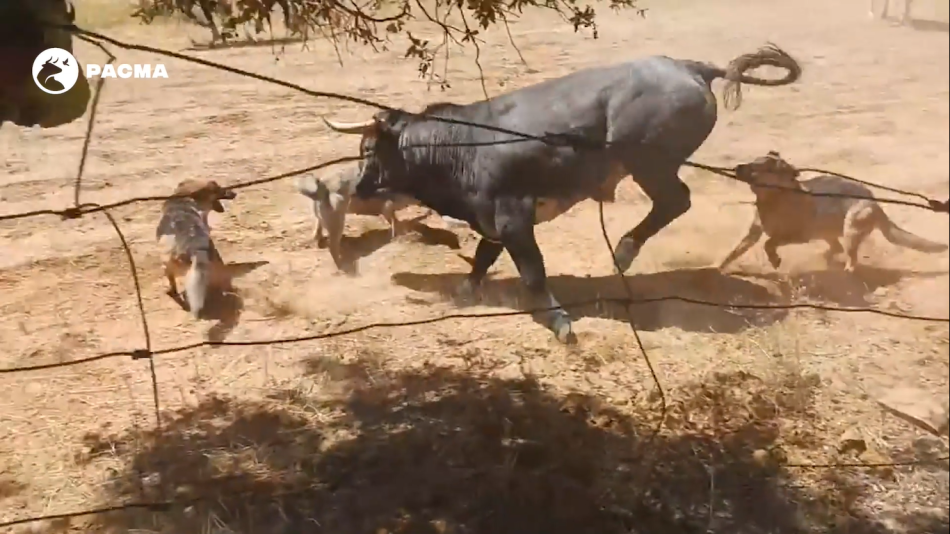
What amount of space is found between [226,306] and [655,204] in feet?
2.55

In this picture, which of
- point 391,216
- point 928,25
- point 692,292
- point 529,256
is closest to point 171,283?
point 391,216

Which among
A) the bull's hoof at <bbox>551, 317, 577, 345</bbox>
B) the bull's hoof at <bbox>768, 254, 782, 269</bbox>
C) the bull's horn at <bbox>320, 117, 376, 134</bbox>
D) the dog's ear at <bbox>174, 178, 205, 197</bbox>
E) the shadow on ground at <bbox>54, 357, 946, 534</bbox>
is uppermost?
the bull's horn at <bbox>320, 117, 376, 134</bbox>

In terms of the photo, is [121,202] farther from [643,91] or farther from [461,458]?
[643,91]

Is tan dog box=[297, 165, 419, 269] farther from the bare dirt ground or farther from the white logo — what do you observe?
the white logo

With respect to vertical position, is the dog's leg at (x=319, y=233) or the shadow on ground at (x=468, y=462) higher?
the dog's leg at (x=319, y=233)

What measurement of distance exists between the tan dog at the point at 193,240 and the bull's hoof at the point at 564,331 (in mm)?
603

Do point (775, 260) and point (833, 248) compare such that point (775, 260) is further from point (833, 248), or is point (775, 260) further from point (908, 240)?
point (908, 240)

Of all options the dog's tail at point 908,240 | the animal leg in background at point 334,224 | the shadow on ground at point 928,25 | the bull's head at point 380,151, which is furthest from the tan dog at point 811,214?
the animal leg in background at point 334,224

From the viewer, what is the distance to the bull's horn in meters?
1.37

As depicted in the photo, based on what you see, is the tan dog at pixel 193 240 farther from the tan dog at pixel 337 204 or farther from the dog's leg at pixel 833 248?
the dog's leg at pixel 833 248

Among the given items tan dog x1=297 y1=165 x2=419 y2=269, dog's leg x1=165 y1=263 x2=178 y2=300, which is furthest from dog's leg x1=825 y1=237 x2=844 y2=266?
dog's leg x1=165 y1=263 x2=178 y2=300

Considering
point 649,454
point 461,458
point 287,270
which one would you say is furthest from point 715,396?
point 287,270

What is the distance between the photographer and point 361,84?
1.32 metres

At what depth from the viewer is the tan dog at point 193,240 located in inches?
54.5
